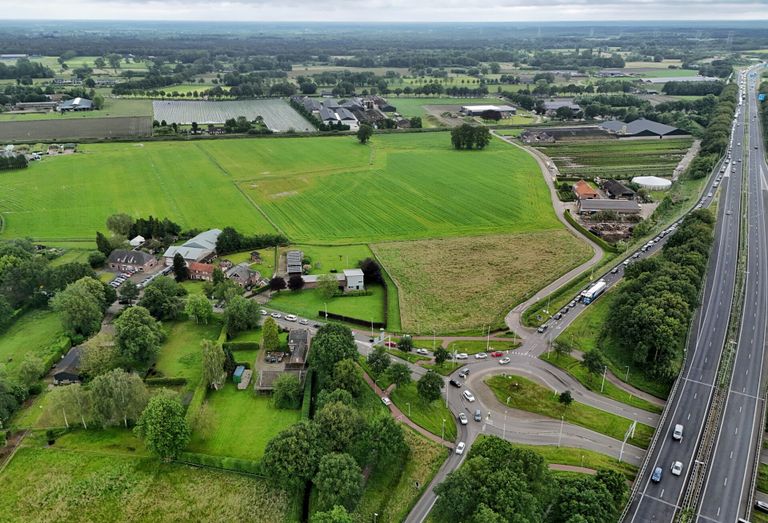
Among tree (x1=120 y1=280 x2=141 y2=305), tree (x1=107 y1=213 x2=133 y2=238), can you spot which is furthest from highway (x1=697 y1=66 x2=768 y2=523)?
tree (x1=107 y1=213 x2=133 y2=238)

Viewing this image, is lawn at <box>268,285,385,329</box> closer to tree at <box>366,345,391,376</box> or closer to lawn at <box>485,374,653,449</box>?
tree at <box>366,345,391,376</box>

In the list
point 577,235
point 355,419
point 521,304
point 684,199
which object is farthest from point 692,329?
point 684,199

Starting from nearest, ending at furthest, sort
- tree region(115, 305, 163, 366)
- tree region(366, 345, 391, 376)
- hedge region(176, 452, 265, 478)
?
hedge region(176, 452, 265, 478) < tree region(366, 345, 391, 376) < tree region(115, 305, 163, 366)

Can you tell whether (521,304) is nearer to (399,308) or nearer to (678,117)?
(399,308)

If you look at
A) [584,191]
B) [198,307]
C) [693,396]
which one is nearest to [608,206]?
[584,191]

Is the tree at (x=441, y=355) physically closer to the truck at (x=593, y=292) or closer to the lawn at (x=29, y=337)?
the truck at (x=593, y=292)

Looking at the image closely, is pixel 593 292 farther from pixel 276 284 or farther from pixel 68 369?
pixel 68 369

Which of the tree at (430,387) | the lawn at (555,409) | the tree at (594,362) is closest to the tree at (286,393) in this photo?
the tree at (430,387)
